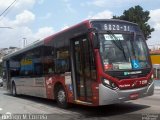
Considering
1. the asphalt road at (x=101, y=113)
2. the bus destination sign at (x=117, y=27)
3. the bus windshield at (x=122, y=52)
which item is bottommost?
the asphalt road at (x=101, y=113)

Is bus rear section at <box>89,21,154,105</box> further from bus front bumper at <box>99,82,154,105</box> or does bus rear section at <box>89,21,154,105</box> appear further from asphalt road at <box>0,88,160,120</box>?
asphalt road at <box>0,88,160,120</box>

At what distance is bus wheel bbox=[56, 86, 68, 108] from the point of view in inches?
543

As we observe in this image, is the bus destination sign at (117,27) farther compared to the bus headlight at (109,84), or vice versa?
the bus destination sign at (117,27)

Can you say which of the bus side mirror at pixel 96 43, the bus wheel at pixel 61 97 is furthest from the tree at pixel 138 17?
the bus side mirror at pixel 96 43

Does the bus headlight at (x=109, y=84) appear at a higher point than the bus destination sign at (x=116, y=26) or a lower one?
lower

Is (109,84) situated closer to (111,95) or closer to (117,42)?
(111,95)

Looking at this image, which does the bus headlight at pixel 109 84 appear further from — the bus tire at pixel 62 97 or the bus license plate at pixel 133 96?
the bus tire at pixel 62 97

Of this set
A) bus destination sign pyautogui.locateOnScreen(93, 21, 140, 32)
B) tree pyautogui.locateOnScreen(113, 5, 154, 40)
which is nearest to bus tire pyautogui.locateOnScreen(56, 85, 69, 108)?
bus destination sign pyautogui.locateOnScreen(93, 21, 140, 32)

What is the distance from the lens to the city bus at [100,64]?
441 inches

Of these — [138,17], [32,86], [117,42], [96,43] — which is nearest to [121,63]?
[117,42]

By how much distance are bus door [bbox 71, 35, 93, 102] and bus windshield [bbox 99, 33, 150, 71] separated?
21.9 inches

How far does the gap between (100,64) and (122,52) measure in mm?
960

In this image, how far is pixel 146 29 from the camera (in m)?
68.7

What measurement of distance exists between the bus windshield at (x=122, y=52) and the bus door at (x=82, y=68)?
1.82 ft
